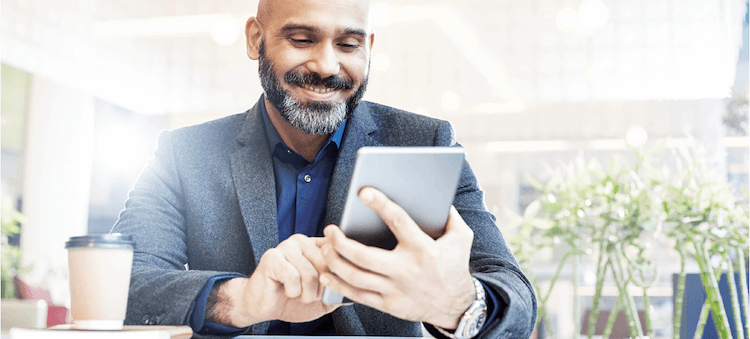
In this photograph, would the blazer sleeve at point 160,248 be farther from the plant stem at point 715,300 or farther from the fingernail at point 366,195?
the plant stem at point 715,300

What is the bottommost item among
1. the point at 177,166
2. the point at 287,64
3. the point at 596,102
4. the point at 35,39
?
the point at 177,166

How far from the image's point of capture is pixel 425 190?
610 mm

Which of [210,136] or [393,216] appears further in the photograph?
[210,136]

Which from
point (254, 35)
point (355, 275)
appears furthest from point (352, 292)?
point (254, 35)

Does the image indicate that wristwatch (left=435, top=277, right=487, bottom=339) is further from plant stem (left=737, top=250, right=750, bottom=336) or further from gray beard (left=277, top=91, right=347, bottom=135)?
plant stem (left=737, top=250, right=750, bottom=336)

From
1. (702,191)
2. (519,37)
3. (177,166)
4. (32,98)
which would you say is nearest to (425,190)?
(177,166)

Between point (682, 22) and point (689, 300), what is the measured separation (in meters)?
3.24

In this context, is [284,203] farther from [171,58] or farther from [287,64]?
[171,58]

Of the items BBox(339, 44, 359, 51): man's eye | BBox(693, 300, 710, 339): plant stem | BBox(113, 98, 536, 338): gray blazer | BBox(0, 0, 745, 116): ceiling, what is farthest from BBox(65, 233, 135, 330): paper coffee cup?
BBox(0, 0, 745, 116): ceiling

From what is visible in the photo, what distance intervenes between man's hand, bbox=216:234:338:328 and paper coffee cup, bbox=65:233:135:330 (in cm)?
18

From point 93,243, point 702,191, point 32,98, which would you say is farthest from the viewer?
Answer: point 32,98

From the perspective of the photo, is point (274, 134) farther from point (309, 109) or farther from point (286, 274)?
point (286, 274)

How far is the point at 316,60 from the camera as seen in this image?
1031 millimetres

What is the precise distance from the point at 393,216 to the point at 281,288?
218 millimetres
